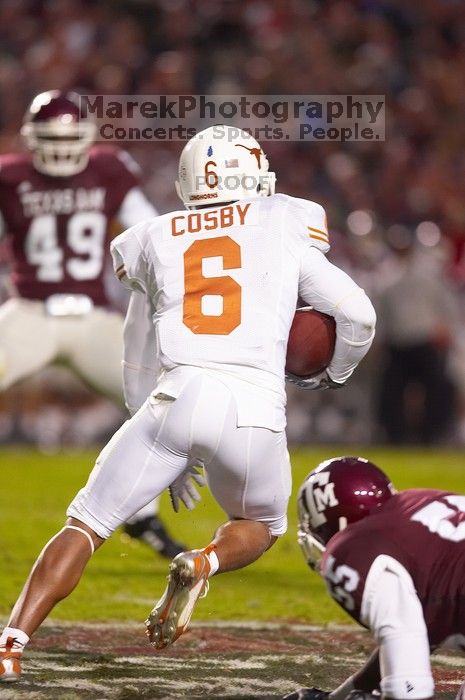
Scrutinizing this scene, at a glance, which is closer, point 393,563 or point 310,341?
point 393,563

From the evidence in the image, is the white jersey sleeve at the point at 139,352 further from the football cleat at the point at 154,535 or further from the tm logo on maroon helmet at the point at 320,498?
the football cleat at the point at 154,535

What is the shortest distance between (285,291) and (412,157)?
8.75 metres

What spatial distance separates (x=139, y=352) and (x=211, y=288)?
29.6 inches

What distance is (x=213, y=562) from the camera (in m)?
3.73

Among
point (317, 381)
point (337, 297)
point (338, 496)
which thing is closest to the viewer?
point (338, 496)

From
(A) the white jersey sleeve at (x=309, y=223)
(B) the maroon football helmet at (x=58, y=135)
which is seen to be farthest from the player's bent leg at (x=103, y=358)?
(A) the white jersey sleeve at (x=309, y=223)

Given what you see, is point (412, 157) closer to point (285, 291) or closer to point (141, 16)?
point (141, 16)

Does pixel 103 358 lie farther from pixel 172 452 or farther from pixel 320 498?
pixel 320 498

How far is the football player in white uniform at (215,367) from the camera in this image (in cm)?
373

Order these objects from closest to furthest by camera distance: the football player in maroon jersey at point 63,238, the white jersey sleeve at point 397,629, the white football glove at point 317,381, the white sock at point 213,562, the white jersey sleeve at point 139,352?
the white jersey sleeve at point 397,629 → the white sock at point 213,562 → the white football glove at point 317,381 → the white jersey sleeve at point 139,352 → the football player in maroon jersey at point 63,238

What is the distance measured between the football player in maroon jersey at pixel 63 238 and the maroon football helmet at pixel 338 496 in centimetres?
272

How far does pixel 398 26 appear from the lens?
13.2m

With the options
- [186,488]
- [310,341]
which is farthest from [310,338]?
[186,488]

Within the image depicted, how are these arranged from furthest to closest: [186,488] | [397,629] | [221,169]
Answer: [186,488] < [221,169] < [397,629]
